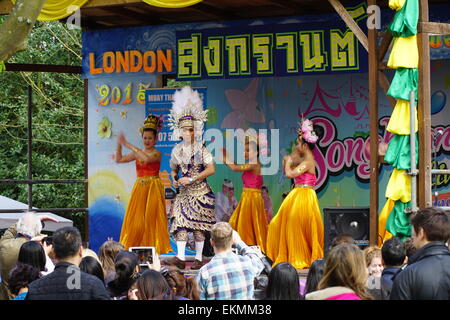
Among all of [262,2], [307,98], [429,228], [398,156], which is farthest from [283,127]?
[429,228]

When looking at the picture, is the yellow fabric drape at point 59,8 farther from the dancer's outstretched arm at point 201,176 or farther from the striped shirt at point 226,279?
the striped shirt at point 226,279

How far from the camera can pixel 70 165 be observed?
2181cm

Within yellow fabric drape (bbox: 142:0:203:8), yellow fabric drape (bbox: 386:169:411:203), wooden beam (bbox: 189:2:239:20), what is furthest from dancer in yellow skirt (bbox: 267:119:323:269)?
wooden beam (bbox: 189:2:239:20)

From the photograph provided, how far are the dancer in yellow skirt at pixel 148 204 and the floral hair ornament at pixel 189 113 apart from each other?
108cm

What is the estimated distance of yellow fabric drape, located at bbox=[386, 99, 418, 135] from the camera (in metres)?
8.03

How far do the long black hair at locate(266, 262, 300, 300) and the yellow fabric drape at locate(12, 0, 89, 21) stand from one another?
7.18m

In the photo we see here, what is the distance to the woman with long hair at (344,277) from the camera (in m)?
4.27

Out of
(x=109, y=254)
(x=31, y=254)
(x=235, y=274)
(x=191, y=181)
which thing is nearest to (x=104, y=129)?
(x=191, y=181)

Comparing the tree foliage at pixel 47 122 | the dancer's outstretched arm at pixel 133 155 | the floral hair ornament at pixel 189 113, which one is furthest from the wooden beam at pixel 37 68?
the tree foliage at pixel 47 122

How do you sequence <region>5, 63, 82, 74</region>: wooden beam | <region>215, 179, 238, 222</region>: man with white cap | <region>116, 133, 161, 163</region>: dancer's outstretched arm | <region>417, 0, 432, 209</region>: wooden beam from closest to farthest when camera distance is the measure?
<region>417, 0, 432, 209</region>: wooden beam
<region>116, 133, 161, 163</region>: dancer's outstretched arm
<region>215, 179, 238, 222</region>: man with white cap
<region>5, 63, 82, 74</region>: wooden beam

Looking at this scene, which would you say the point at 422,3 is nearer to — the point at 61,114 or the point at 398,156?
the point at 398,156

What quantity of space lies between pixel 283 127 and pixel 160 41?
2324mm

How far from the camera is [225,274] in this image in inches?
213

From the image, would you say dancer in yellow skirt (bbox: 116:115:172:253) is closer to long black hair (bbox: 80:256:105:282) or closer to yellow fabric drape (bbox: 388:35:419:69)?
yellow fabric drape (bbox: 388:35:419:69)
